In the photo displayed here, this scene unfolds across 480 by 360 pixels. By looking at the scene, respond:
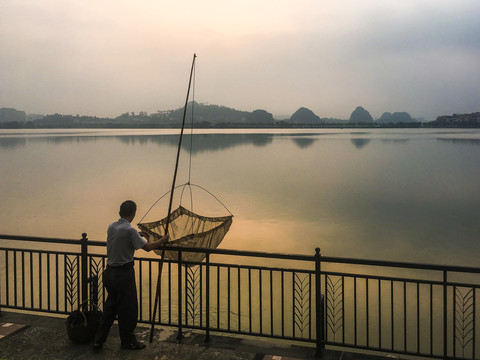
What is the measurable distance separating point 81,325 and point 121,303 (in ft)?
2.00

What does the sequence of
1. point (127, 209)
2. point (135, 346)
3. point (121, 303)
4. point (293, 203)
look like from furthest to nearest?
point (293, 203)
point (135, 346)
point (121, 303)
point (127, 209)

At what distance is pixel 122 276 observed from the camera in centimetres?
493

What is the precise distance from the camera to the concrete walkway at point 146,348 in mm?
5043

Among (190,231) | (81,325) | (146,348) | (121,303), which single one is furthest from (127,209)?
(190,231)

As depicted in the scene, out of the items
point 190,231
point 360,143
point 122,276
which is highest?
point 360,143

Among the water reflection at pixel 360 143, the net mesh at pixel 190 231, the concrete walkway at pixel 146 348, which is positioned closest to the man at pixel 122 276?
the concrete walkway at pixel 146 348

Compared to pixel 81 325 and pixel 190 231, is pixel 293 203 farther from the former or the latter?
pixel 81 325

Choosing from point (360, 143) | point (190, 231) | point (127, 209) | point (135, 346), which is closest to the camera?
point (127, 209)

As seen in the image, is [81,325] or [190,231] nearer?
[81,325]

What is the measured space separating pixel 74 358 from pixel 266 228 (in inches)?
757

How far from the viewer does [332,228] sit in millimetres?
24703

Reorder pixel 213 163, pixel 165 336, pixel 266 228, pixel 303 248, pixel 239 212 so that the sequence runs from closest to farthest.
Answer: pixel 165 336, pixel 303 248, pixel 266 228, pixel 239 212, pixel 213 163

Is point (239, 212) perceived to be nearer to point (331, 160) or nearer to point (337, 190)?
point (337, 190)

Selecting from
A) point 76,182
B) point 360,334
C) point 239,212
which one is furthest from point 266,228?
point 76,182
